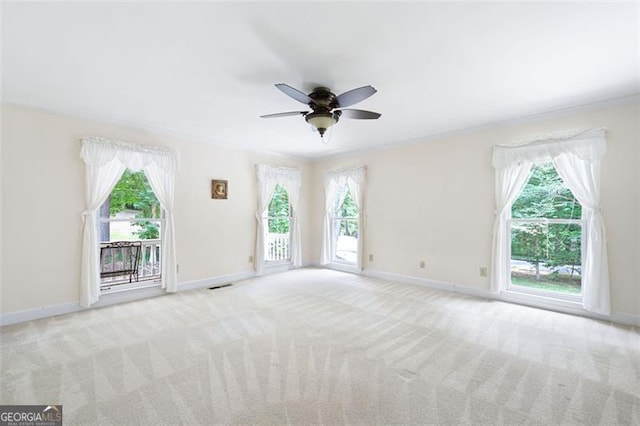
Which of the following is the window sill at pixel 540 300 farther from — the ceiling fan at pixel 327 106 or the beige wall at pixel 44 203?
the beige wall at pixel 44 203

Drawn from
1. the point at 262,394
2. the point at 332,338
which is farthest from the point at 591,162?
the point at 262,394

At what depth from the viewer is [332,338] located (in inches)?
109

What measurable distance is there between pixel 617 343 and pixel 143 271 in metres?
6.15

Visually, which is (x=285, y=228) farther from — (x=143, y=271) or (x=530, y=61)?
(x=530, y=61)

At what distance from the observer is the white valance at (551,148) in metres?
3.24

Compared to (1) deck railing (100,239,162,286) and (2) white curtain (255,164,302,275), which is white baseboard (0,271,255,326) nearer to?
(1) deck railing (100,239,162,286)

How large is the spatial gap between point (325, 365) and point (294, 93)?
7.57 feet

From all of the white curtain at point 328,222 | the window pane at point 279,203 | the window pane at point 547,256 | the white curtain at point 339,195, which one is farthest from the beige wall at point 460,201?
the window pane at point 279,203

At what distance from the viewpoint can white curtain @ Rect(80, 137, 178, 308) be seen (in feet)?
11.6

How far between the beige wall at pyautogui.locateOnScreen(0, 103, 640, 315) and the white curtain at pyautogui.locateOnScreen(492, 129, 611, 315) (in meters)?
0.10

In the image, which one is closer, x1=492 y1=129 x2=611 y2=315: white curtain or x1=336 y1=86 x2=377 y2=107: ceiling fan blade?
x1=336 y1=86 x2=377 y2=107: ceiling fan blade

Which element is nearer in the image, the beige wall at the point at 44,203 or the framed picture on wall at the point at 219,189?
the beige wall at the point at 44,203

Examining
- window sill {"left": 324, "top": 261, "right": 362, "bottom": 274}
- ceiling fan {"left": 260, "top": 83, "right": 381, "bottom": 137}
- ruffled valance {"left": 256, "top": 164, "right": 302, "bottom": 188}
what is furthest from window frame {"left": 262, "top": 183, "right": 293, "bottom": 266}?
ceiling fan {"left": 260, "top": 83, "right": 381, "bottom": 137}

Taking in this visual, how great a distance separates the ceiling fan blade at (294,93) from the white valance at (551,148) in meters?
2.95
